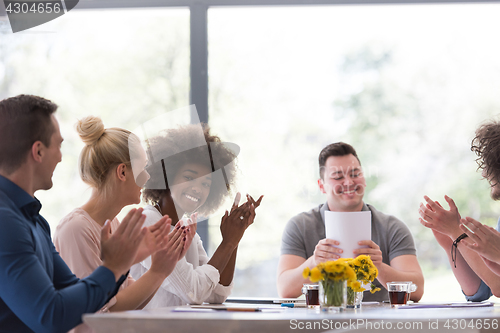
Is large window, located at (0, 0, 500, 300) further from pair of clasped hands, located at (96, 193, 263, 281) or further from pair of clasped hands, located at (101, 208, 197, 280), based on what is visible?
pair of clasped hands, located at (101, 208, 197, 280)

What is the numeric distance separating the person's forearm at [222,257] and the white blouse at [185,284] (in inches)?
2.3

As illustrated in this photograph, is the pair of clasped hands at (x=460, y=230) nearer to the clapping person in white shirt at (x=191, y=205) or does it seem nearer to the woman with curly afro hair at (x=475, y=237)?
the woman with curly afro hair at (x=475, y=237)

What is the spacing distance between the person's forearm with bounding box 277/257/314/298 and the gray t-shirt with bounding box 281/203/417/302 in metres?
0.17

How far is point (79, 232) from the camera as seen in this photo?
153 centimetres

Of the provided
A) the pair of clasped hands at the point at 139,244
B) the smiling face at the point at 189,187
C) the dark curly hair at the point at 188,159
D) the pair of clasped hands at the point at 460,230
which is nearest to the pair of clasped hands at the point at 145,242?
the pair of clasped hands at the point at 139,244

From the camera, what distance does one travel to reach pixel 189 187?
1986mm

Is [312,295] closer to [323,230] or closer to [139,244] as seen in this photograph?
[139,244]

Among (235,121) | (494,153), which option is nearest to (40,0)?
(235,121)

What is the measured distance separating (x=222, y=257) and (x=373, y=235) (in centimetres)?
88

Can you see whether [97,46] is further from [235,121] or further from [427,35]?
[427,35]

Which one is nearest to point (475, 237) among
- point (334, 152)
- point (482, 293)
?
point (482, 293)

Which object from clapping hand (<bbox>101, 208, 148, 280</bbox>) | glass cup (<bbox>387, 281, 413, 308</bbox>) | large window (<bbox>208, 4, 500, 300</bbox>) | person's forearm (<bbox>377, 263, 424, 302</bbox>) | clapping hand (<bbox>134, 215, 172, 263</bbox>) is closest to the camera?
clapping hand (<bbox>101, 208, 148, 280</bbox>)

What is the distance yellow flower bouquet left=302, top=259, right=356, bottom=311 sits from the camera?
1.32 m

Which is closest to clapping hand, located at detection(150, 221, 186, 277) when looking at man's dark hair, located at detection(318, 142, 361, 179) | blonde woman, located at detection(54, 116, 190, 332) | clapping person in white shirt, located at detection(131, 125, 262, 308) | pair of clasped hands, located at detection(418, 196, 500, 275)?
blonde woman, located at detection(54, 116, 190, 332)
